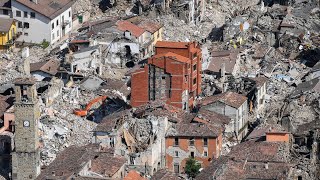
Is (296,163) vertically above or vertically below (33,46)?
below

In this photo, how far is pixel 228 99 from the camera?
219ft

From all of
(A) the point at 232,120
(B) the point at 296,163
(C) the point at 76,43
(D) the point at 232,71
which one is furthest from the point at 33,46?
(B) the point at 296,163

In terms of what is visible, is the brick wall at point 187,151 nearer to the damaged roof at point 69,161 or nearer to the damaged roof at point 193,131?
the damaged roof at point 193,131

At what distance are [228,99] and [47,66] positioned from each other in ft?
39.9

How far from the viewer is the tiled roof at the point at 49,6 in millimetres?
78500

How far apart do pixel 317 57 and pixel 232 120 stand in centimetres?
1474

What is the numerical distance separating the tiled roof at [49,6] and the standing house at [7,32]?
1.54 metres

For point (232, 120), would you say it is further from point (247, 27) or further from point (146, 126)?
point (247, 27)

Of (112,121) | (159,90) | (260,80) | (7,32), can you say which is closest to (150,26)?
(7,32)

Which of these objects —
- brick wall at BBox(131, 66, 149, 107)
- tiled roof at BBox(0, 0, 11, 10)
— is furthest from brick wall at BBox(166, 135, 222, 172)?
tiled roof at BBox(0, 0, 11, 10)

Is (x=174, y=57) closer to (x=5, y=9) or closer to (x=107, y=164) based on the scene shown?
(x=107, y=164)

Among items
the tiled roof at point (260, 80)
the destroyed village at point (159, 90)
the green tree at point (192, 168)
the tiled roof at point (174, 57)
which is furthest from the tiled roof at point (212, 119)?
the tiled roof at point (260, 80)

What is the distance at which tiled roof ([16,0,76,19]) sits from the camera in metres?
78.5

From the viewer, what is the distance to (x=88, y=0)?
86250 millimetres
